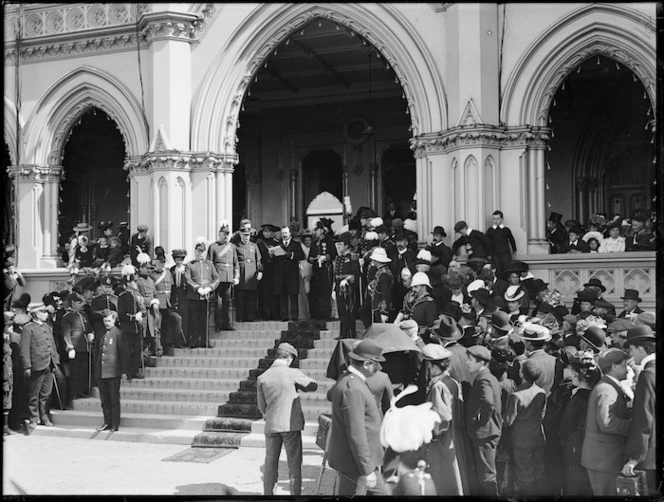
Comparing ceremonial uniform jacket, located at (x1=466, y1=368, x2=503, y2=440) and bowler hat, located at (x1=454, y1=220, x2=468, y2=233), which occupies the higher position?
bowler hat, located at (x1=454, y1=220, x2=468, y2=233)

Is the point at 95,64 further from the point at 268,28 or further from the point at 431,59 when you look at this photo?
the point at 431,59

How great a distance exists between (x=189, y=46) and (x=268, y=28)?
5.30ft

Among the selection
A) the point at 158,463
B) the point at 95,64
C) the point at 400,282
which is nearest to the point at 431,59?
the point at 400,282

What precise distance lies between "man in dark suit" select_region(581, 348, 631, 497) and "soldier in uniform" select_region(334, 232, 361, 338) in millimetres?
6571

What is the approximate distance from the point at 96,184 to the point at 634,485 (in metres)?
18.8

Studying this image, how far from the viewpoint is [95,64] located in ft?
58.2

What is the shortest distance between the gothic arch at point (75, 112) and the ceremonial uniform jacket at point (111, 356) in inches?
227

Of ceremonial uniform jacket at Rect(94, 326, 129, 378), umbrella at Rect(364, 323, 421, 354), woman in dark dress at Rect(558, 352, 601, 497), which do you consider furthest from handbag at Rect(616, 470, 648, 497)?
ceremonial uniform jacket at Rect(94, 326, 129, 378)

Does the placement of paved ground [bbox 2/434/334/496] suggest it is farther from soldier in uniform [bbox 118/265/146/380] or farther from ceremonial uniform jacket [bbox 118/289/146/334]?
ceremonial uniform jacket [bbox 118/289/146/334]

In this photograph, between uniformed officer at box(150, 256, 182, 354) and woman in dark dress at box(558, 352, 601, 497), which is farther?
uniformed officer at box(150, 256, 182, 354)

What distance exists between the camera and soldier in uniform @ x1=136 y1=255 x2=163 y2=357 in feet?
45.4

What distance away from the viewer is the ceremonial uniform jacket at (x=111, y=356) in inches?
479

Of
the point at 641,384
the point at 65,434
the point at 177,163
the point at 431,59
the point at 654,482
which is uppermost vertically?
the point at 431,59

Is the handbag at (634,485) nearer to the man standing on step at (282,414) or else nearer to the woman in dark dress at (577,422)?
the woman in dark dress at (577,422)
